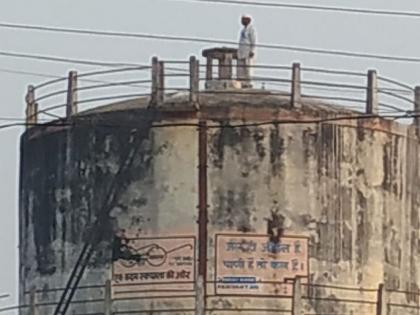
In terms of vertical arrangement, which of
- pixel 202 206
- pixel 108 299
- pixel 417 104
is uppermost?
pixel 417 104

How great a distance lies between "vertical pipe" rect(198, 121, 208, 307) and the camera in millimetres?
29234

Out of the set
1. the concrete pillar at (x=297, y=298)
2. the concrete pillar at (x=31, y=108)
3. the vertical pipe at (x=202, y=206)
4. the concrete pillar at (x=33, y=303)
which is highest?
the concrete pillar at (x=31, y=108)

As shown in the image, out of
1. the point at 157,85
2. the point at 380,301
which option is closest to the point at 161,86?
the point at 157,85

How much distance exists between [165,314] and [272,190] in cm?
266

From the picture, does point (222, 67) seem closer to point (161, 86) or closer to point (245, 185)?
point (161, 86)

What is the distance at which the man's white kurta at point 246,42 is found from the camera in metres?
30.6

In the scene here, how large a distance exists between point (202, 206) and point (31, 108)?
4.53 m

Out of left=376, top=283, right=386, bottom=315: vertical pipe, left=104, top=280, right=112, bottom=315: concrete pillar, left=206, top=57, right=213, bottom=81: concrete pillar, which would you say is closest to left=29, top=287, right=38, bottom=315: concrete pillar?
left=104, top=280, right=112, bottom=315: concrete pillar

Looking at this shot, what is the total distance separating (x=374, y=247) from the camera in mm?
30406

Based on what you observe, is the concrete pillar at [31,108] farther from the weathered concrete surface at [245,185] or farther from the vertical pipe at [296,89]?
the vertical pipe at [296,89]

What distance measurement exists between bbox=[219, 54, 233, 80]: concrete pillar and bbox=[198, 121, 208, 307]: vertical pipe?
159cm

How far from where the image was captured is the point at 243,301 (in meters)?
29.5

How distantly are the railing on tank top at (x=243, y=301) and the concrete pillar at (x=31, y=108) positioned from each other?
3.46 metres

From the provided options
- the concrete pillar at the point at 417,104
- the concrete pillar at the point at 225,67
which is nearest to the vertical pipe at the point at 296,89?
the concrete pillar at the point at 225,67
